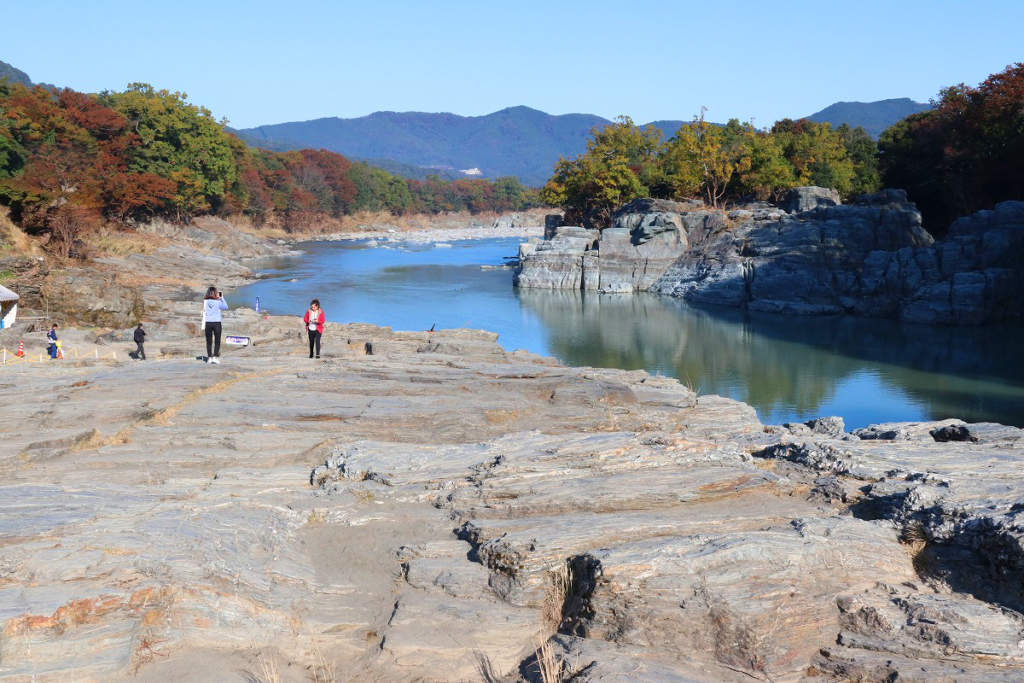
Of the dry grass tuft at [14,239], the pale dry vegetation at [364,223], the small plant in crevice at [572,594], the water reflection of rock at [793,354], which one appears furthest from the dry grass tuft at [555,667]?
the pale dry vegetation at [364,223]

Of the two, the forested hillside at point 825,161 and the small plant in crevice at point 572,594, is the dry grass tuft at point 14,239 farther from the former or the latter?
the forested hillside at point 825,161

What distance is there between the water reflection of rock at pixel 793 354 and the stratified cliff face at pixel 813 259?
6.19 feet

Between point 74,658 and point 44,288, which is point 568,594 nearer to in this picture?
point 74,658

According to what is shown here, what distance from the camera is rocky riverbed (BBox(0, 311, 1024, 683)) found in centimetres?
648

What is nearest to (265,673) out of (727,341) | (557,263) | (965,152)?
(727,341)

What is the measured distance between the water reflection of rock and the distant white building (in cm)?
1939

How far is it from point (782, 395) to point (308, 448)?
19.6 m

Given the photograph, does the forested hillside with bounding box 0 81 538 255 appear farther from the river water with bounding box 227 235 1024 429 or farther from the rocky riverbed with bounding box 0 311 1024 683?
the rocky riverbed with bounding box 0 311 1024 683

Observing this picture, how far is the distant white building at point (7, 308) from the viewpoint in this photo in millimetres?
26766

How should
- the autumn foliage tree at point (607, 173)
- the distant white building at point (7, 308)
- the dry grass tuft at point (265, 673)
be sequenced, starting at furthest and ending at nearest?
the autumn foliage tree at point (607, 173), the distant white building at point (7, 308), the dry grass tuft at point (265, 673)

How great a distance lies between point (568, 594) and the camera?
7.31 m

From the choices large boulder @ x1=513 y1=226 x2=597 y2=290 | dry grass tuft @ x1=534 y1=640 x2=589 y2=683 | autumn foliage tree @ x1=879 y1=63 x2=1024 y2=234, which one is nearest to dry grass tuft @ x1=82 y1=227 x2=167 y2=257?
large boulder @ x1=513 y1=226 x2=597 y2=290

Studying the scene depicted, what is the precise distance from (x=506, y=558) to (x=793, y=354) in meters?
29.8

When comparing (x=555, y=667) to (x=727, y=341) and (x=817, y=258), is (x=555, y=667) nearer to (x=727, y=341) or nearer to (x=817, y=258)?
(x=727, y=341)
